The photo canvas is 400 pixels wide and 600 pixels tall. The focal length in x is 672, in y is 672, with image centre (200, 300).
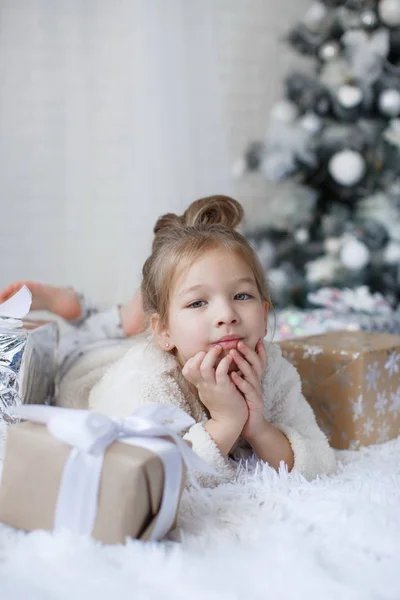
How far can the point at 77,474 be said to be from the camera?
709 millimetres

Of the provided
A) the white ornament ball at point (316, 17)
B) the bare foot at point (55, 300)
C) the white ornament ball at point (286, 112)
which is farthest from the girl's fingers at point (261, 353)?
the white ornament ball at point (316, 17)

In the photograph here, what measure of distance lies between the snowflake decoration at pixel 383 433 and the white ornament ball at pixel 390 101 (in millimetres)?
1304

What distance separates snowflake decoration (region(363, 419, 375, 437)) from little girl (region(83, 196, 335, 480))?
18 cm

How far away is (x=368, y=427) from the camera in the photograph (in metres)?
1.24

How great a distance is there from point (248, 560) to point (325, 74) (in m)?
1.97

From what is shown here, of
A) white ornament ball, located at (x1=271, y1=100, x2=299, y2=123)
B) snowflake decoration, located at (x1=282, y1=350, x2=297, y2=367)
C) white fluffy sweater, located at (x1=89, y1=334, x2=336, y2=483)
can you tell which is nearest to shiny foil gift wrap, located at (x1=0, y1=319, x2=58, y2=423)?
white fluffy sweater, located at (x1=89, y1=334, x2=336, y2=483)

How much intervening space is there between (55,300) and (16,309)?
0.32 m

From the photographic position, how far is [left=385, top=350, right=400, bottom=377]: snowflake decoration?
1266 mm

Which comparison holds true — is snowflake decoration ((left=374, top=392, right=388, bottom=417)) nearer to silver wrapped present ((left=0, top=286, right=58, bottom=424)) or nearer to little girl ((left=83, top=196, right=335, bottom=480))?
little girl ((left=83, top=196, right=335, bottom=480))

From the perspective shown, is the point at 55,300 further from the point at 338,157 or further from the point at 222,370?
the point at 338,157

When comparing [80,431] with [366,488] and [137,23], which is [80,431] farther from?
[137,23]

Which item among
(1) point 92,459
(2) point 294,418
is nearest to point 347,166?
(2) point 294,418

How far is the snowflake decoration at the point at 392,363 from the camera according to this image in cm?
127

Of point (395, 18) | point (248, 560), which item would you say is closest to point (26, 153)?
point (395, 18)
